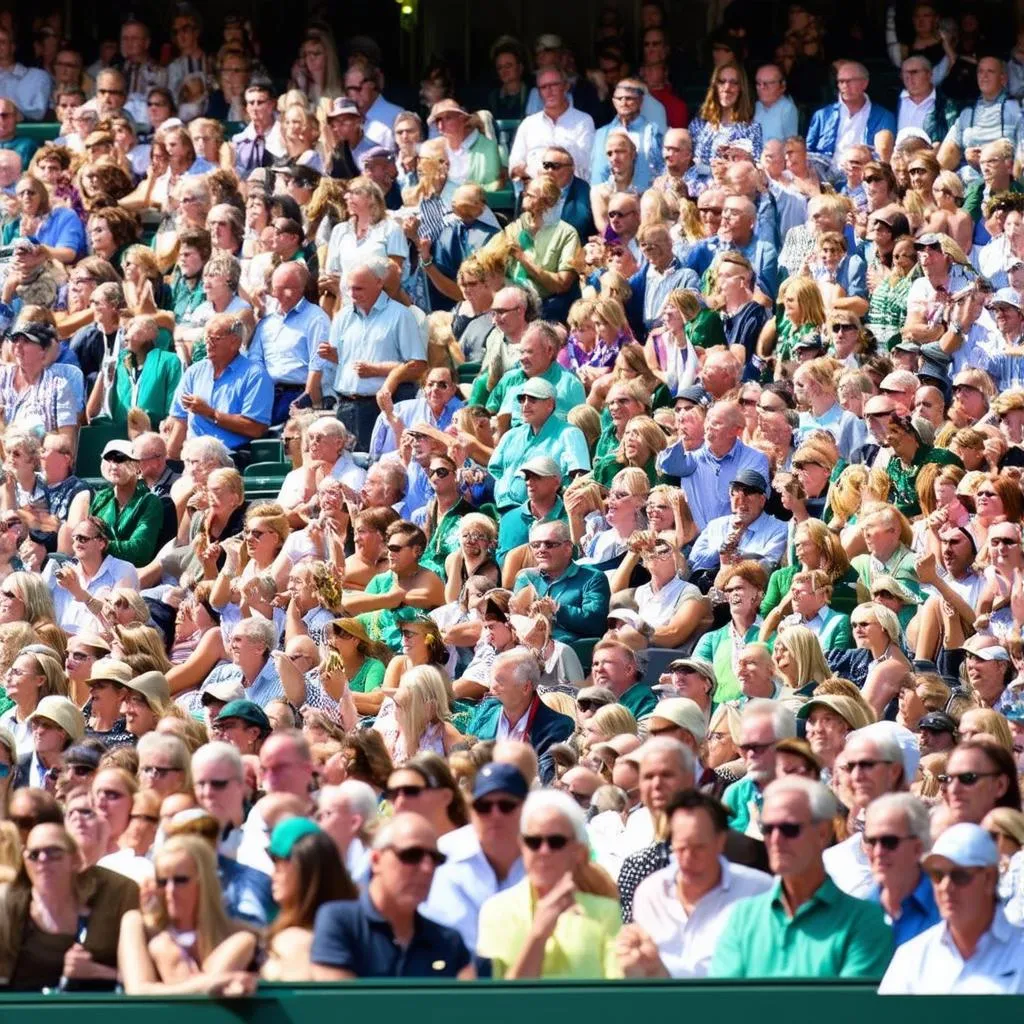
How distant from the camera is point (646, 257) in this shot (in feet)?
53.3

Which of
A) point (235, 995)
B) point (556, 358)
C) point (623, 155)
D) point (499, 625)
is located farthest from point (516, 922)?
point (623, 155)

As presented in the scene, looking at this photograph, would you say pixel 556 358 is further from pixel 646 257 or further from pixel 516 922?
pixel 516 922

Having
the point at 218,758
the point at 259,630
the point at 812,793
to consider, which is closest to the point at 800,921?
→ the point at 812,793

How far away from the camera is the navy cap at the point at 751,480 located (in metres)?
13.4

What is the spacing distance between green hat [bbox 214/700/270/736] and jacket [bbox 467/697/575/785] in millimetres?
966

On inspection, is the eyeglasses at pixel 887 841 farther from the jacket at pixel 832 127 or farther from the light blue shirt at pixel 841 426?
the jacket at pixel 832 127

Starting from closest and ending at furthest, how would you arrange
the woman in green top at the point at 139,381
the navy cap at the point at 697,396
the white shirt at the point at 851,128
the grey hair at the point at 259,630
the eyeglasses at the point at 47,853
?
the eyeglasses at the point at 47,853 < the grey hair at the point at 259,630 < the navy cap at the point at 697,396 < the woman in green top at the point at 139,381 < the white shirt at the point at 851,128

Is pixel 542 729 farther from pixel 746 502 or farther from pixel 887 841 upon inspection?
pixel 887 841

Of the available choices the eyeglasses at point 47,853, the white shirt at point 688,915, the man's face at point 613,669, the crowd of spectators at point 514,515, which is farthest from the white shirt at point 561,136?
the eyeglasses at point 47,853

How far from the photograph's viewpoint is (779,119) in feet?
59.7

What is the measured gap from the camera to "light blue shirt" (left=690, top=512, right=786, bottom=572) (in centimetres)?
1339

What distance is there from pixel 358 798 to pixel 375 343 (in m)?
7.22

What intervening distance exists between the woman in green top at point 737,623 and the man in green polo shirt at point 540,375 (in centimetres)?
221

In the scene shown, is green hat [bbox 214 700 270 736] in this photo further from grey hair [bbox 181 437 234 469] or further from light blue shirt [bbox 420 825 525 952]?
grey hair [bbox 181 437 234 469]
